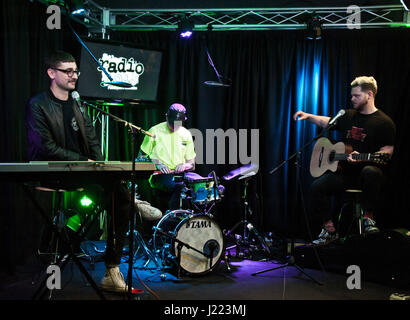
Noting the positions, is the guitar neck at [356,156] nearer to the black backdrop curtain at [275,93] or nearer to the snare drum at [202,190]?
the black backdrop curtain at [275,93]

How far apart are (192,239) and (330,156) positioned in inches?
90.0

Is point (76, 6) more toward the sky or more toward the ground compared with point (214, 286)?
more toward the sky

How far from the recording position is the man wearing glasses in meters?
3.59

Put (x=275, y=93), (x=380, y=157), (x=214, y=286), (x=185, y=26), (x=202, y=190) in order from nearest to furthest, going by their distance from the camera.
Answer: (x=214, y=286) < (x=202, y=190) < (x=380, y=157) < (x=185, y=26) < (x=275, y=93)

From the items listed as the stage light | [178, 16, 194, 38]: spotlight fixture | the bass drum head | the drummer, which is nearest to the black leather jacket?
the bass drum head

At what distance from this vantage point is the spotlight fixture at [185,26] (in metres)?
6.45

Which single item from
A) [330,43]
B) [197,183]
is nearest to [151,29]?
[330,43]


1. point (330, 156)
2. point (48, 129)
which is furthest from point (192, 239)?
point (330, 156)

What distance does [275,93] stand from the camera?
22.7 feet

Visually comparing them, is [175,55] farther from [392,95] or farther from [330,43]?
[392,95]

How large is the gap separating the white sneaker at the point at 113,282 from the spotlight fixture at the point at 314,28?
15.3 ft

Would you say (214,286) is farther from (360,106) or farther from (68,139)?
(360,106)

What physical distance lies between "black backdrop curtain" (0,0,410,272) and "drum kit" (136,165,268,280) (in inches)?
81.9

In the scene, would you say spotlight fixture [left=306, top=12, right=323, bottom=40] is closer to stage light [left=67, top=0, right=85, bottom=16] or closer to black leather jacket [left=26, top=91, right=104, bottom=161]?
stage light [left=67, top=0, right=85, bottom=16]
